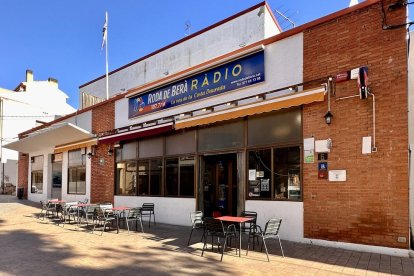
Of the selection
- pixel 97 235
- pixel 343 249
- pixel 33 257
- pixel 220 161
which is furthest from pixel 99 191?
pixel 343 249

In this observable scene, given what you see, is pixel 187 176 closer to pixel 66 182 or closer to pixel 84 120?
pixel 84 120

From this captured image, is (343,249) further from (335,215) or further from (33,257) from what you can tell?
(33,257)

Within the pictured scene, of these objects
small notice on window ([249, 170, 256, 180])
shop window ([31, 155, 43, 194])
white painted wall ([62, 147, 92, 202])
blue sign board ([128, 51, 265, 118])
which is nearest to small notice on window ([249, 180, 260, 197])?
small notice on window ([249, 170, 256, 180])

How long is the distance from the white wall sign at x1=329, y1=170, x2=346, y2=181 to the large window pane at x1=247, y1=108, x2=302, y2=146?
1.17 meters

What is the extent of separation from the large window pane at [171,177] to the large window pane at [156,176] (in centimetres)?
39

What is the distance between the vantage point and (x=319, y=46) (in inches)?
338

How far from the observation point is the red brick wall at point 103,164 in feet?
49.3

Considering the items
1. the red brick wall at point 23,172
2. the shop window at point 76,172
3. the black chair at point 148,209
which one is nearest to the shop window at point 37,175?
the red brick wall at point 23,172

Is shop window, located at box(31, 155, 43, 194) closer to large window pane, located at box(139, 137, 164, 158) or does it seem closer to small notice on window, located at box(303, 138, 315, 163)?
large window pane, located at box(139, 137, 164, 158)

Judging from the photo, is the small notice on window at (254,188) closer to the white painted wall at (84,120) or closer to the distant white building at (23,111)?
the white painted wall at (84,120)

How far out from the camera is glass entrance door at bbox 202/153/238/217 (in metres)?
10.8

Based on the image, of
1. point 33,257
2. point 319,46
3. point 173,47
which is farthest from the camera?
point 173,47

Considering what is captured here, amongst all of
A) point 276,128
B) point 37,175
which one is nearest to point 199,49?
point 276,128

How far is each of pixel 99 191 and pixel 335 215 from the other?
1091 cm
